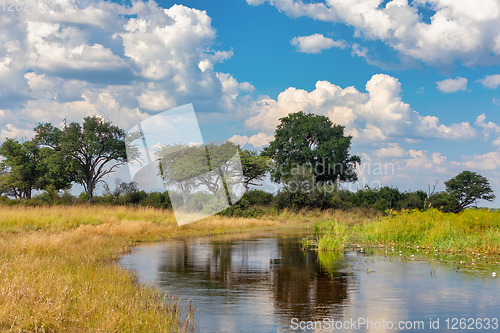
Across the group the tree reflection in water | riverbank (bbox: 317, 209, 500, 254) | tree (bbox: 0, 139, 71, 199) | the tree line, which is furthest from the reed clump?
tree (bbox: 0, 139, 71, 199)

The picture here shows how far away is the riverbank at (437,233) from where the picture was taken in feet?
62.6

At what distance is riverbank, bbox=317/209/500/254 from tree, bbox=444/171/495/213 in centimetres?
3270

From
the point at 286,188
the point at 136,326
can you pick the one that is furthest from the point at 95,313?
the point at 286,188

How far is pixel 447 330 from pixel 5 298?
7.84 meters

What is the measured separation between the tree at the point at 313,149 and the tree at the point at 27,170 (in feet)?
97.4

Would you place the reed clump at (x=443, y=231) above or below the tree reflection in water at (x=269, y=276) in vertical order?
above

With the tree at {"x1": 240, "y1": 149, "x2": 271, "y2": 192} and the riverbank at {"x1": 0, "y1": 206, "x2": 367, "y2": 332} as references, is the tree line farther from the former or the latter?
the riverbank at {"x1": 0, "y1": 206, "x2": 367, "y2": 332}

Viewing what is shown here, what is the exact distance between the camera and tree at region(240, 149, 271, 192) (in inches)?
2440

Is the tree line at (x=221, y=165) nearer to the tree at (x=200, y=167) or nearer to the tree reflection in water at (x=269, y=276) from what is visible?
the tree at (x=200, y=167)

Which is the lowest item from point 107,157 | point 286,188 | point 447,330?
point 447,330

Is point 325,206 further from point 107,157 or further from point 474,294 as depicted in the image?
point 474,294

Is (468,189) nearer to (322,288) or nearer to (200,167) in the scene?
(200,167)

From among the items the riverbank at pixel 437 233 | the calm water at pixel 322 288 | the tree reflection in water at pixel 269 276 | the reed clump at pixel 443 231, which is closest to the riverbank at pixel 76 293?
the calm water at pixel 322 288

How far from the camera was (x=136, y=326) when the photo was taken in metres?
7.09
